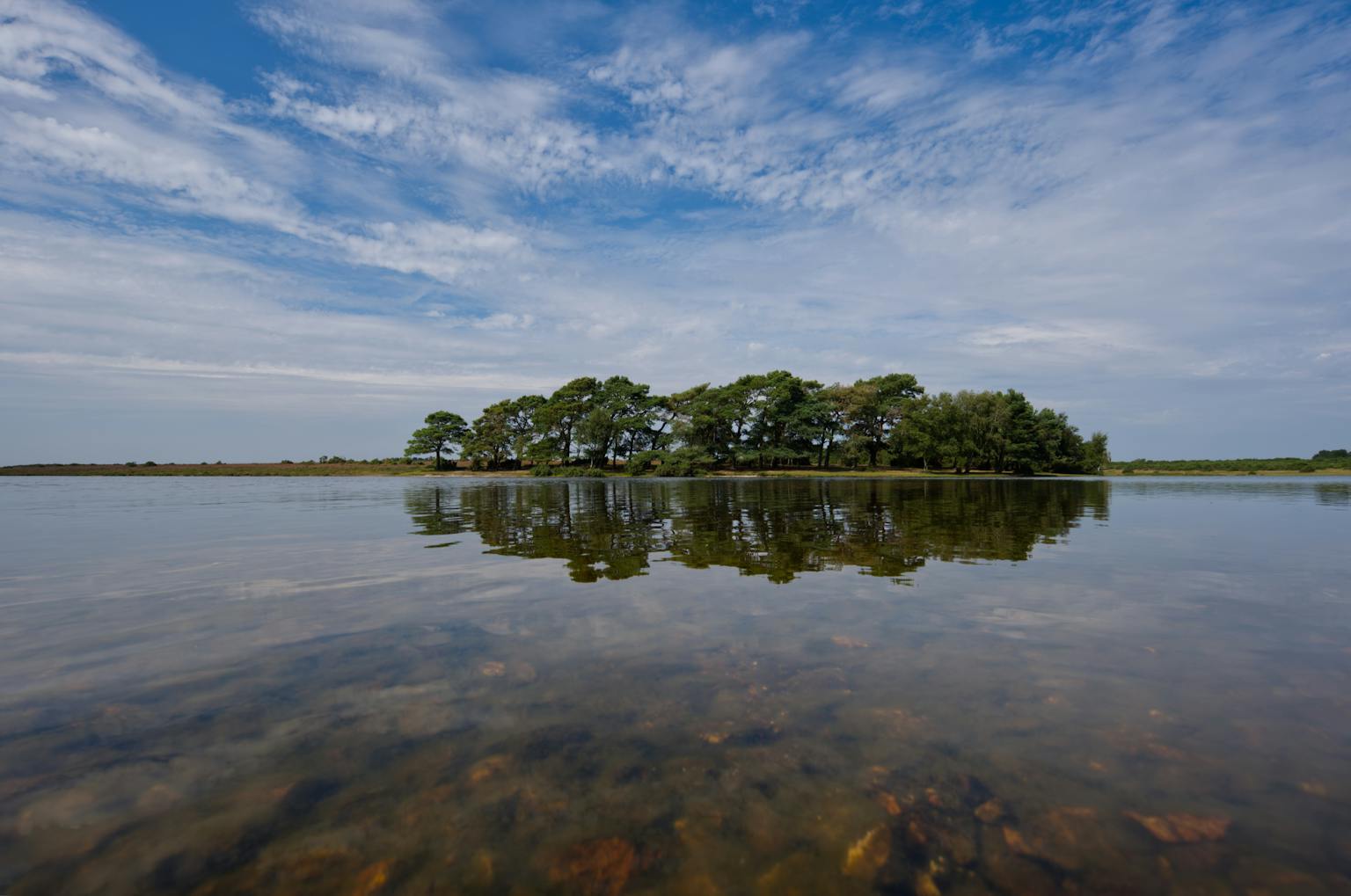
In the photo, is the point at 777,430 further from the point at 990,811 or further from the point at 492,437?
the point at 990,811

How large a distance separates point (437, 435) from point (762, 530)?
99626 millimetres

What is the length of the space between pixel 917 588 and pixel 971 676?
13.8ft

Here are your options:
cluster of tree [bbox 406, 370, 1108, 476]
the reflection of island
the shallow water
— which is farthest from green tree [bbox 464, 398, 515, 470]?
the shallow water

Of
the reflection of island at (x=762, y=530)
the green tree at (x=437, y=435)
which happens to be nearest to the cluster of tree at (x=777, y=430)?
the green tree at (x=437, y=435)

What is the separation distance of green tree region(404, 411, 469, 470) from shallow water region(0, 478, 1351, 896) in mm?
100377

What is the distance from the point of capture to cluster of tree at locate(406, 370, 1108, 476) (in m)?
94.1

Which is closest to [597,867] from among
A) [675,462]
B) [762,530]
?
[762,530]

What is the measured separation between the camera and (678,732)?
5062mm

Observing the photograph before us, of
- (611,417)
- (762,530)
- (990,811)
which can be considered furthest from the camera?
(611,417)

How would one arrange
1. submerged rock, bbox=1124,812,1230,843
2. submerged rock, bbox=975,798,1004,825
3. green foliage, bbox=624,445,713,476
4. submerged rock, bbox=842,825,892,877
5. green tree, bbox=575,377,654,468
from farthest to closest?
green tree, bbox=575,377,654,468, green foliage, bbox=624,445,713,476, submerged rock, bbox=975,798,1004,825, submerged rock, bbox=1124,812,1230,843, submerged rock, bbox=842,825,892,877

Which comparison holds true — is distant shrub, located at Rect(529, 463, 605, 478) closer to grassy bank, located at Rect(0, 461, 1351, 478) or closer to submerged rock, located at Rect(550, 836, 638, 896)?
grassy bank, located at Rect(0, 461, 1351, 478)

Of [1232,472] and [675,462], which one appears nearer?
[675,462]

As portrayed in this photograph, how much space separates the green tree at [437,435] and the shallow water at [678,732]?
100 meters

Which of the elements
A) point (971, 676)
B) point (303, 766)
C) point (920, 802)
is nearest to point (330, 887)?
point (303, 766)
